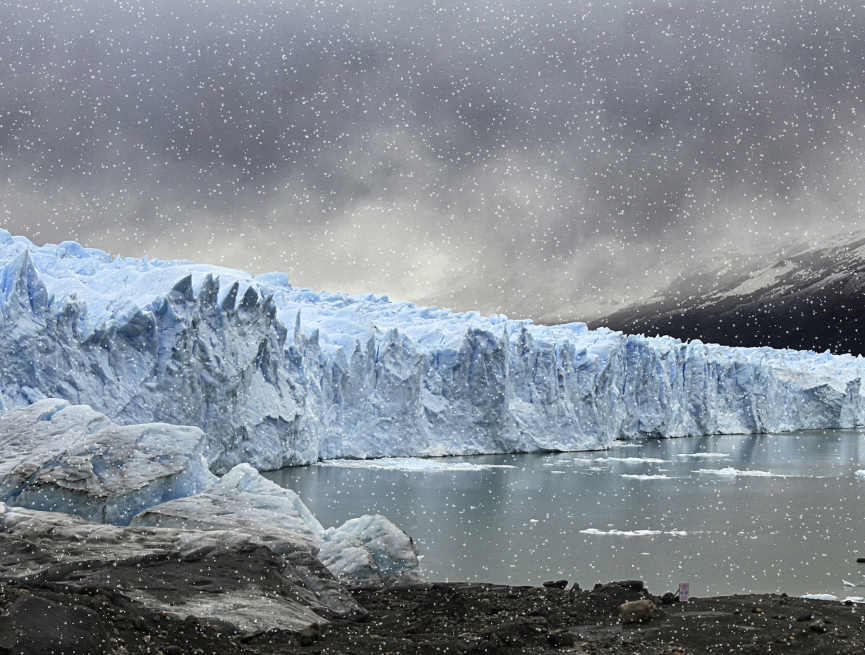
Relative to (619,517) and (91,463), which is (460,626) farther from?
(619,517)

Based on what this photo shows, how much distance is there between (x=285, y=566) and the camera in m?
6.85

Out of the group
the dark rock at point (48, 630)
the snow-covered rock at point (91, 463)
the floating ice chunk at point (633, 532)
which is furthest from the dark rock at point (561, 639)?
the floating ice chunk at point (633, 532)

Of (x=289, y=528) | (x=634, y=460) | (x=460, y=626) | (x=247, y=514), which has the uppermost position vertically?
(x=247, y=514)

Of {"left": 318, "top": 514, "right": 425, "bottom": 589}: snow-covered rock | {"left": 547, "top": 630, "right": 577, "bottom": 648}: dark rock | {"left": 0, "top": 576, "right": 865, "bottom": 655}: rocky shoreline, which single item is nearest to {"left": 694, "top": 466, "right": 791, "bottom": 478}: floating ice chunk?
{"left": 0, "top": 576, "right": 865, "bottom": 655}: rocky shoreline

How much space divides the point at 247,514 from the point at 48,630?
4.58 metres

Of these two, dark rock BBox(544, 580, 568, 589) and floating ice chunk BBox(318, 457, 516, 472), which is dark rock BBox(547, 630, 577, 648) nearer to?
dark rock BBox(544, 580, 568, 589)

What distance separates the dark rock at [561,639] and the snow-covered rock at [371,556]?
2531 mm

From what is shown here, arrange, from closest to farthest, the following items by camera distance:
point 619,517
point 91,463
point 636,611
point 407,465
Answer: point 636,611
point 91,463
point 619,517
point 407,465

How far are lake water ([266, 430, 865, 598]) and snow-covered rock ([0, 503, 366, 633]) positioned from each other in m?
3.42

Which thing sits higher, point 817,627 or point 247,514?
point 247,514

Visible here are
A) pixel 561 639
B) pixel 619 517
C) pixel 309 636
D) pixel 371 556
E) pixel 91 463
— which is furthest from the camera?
pixel 619 517

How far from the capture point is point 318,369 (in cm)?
2561

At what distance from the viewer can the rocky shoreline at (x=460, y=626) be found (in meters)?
3.81

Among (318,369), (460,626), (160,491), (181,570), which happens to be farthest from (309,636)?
(318,369)
